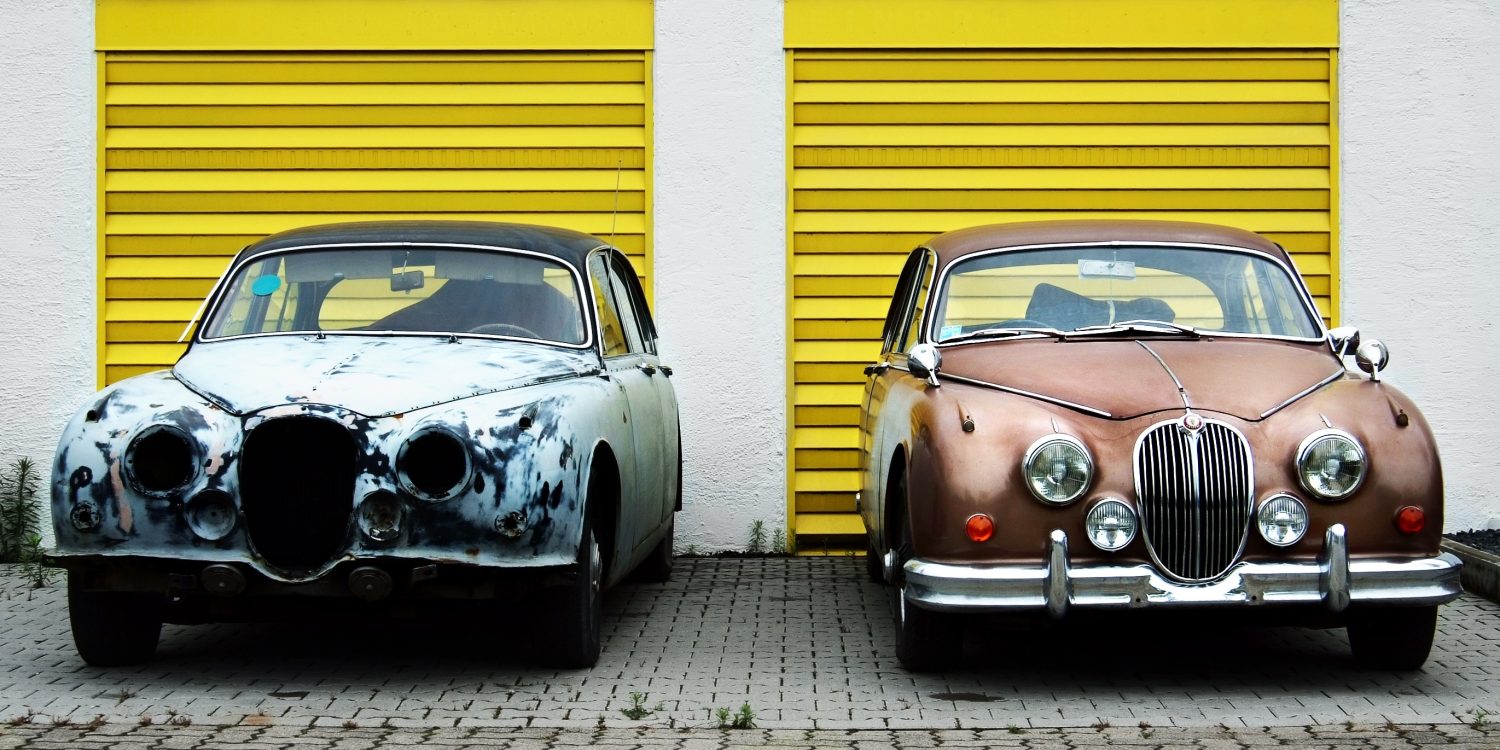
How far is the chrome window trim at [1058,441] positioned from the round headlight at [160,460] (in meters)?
2.81

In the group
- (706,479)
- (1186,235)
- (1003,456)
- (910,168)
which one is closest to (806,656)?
(1003,456)

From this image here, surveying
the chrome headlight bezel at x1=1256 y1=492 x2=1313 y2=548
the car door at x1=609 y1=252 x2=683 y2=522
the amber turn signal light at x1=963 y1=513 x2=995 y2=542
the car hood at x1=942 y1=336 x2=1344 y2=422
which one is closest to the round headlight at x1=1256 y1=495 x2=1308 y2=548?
the chrome headlight bezel at x1=1256 y1=492 x2=1313 y2=548

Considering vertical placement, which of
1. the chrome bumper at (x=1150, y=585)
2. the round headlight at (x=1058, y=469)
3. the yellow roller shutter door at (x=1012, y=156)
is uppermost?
the yellow roller shutter door at (x=1012, y=156)

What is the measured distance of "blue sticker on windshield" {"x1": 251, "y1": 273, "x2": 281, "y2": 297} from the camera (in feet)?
23.2

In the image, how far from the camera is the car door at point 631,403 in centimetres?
696

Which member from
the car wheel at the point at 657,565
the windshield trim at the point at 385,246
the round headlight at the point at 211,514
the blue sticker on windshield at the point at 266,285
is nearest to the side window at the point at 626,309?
the windshield trim at the point at 385,246

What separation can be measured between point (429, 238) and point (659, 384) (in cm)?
157

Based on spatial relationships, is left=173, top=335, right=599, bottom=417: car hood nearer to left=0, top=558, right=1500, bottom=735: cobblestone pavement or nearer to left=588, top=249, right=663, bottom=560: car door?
left=588, top=249, right=663, bottom=560: car door

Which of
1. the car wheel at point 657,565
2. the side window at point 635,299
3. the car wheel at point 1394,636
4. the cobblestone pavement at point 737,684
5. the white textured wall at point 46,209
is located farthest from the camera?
the white textured wall at point 46,209

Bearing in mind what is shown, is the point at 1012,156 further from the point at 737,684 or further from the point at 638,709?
the point at 638,709

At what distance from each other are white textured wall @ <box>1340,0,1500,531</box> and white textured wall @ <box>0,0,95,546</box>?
7610mm

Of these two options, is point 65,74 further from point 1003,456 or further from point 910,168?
point 1003,456

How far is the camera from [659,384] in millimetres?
8281

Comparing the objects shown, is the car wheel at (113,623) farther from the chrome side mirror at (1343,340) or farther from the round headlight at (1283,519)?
the chrome side mirror at (1343,340)
